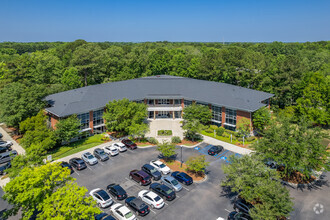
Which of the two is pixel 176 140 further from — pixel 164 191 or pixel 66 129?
pixel 66 129

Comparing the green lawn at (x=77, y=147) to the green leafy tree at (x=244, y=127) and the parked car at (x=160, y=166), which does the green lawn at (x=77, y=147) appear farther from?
the green leafy tree at (x=244, y=127)

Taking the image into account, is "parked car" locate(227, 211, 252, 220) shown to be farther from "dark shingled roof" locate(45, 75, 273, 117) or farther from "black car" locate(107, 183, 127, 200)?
"dark shingled roof" locate(45, 75, 273, 117)

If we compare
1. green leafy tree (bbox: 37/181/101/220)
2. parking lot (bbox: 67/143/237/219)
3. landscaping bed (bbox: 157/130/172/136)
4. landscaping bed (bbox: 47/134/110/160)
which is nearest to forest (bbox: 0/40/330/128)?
landscaping bed (bbox: 47/134/110/160)

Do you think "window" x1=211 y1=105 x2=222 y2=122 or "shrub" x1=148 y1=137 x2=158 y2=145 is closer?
"shrub" x1=148 y1=137 x2=158 y2=145

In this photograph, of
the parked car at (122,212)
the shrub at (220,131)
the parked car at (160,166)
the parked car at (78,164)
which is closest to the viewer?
the parked car at (122,212)

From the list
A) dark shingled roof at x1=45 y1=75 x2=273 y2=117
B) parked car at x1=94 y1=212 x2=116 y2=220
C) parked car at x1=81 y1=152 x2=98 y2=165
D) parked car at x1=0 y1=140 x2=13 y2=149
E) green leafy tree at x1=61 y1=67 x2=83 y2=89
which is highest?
green leafy tree at x1=61 y1=67 x2=83 y2=89

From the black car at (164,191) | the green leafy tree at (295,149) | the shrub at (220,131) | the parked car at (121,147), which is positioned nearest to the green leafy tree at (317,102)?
the shrub at (220,131)

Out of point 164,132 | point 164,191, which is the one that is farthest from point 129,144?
point 164,191
